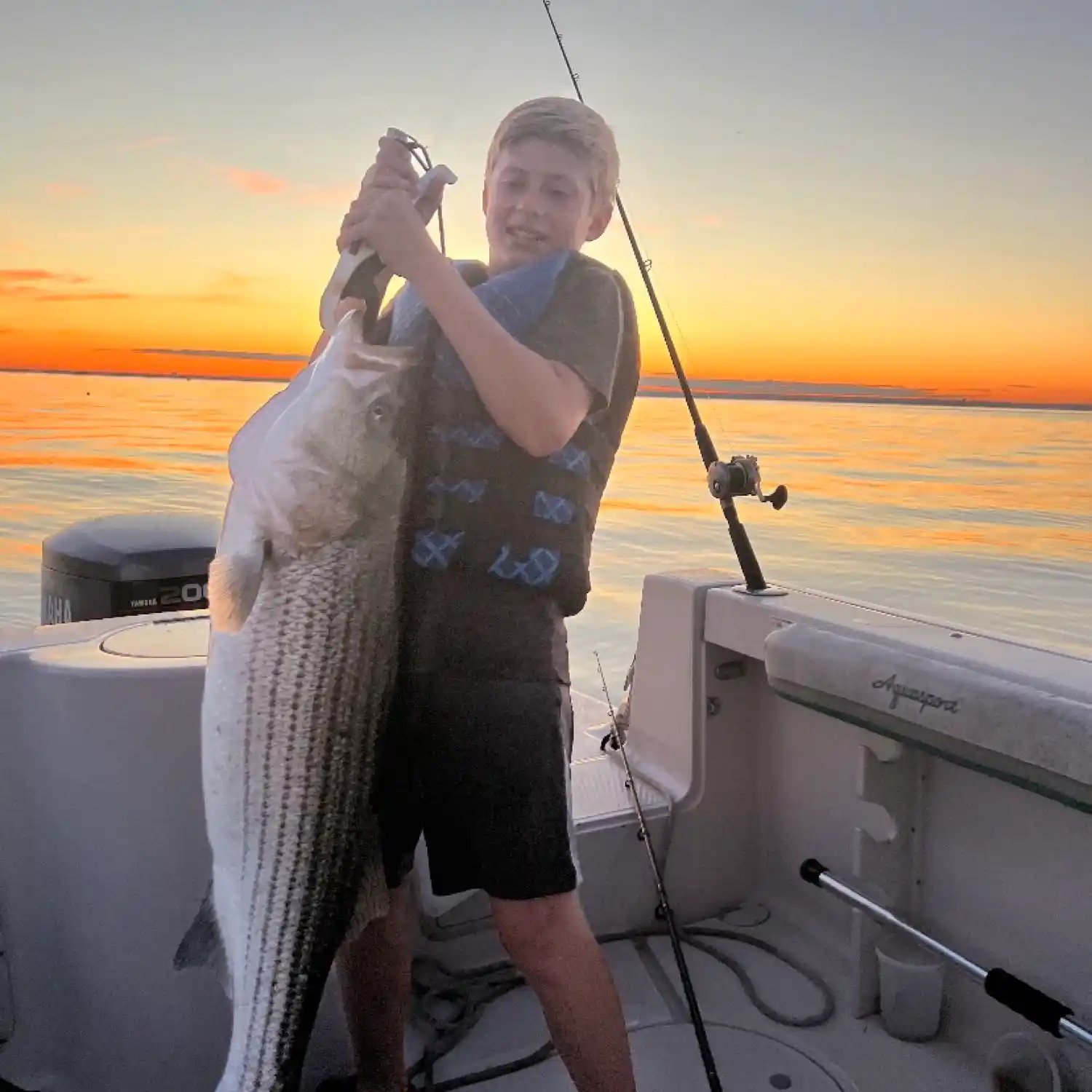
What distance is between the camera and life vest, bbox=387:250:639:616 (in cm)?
171

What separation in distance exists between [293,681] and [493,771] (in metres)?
0.40

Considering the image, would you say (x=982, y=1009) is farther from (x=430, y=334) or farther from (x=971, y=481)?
(x=971, y=481)

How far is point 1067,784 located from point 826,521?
20072mm

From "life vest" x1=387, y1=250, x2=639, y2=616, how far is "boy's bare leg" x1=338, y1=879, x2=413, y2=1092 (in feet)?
2.32

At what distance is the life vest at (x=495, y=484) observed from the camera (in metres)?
1.71

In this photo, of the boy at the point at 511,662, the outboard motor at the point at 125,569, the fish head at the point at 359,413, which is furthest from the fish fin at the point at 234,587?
the outboard motor at the point at 125,569

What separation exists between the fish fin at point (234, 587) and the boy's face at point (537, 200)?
793 mm

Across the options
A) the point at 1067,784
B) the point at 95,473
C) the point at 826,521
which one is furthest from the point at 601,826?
the point at 95,473

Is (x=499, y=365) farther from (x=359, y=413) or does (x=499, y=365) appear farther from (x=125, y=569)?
(x=125, y=569)

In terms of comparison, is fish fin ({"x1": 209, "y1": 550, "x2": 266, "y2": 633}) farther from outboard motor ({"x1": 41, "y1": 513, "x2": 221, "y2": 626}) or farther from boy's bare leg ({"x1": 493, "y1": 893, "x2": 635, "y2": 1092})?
outboard motor ({"x1": 41, "y1": 513, "x2": 221, "y2": 626})

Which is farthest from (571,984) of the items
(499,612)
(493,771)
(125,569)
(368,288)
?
(125,569)

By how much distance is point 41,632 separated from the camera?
7.35 feet

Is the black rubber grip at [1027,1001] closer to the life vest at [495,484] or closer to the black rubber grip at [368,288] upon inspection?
the life vest at [495,484]

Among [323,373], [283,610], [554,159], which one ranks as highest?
[554,159]
